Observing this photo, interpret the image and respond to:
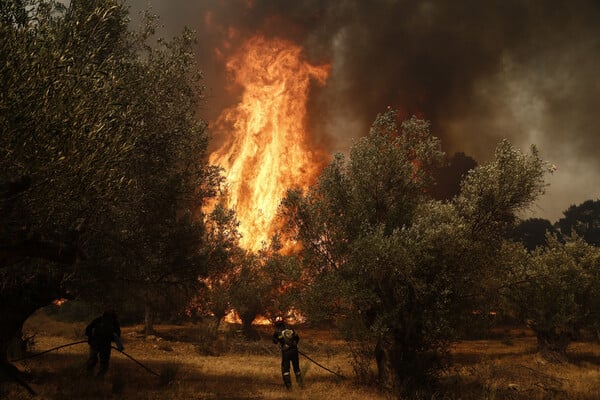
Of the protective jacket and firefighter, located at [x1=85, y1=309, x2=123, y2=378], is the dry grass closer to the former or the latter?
firefighter, located at [x1=85, y1=309, x2=123, y2=378]

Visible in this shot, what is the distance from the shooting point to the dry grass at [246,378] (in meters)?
14.9

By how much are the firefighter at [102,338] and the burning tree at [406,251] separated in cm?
874

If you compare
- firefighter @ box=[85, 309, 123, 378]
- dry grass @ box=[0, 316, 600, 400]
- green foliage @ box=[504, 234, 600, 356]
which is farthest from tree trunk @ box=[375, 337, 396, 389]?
green foliage @ box=[504, 234, 600, 356]

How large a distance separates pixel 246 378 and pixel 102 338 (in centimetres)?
802

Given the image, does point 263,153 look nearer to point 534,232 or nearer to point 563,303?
point 563,303

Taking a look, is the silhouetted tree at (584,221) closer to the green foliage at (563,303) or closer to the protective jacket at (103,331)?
the green foliage at (563,303)

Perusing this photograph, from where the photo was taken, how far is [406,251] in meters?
15.4

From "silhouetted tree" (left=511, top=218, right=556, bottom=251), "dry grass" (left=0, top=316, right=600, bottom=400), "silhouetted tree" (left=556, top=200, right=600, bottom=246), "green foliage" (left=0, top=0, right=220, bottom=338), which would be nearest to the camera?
"green foliage" (left=0, top=0, right=220, bottom=338)

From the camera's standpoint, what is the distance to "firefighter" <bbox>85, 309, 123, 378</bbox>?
1605 centimetres

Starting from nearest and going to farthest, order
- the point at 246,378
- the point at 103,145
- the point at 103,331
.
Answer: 1. the point at 103,145
2. the point at 103,331
3. the point at 246,378

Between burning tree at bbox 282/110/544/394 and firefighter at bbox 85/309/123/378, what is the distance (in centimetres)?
874

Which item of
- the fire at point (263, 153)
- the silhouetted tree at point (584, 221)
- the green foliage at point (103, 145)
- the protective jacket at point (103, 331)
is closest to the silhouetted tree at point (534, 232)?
the silhouetted tree at point (584, 221)

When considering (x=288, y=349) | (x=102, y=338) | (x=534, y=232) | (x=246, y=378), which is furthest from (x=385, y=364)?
(x=534, y=232)

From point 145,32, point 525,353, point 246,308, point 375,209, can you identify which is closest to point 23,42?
point 145,32
